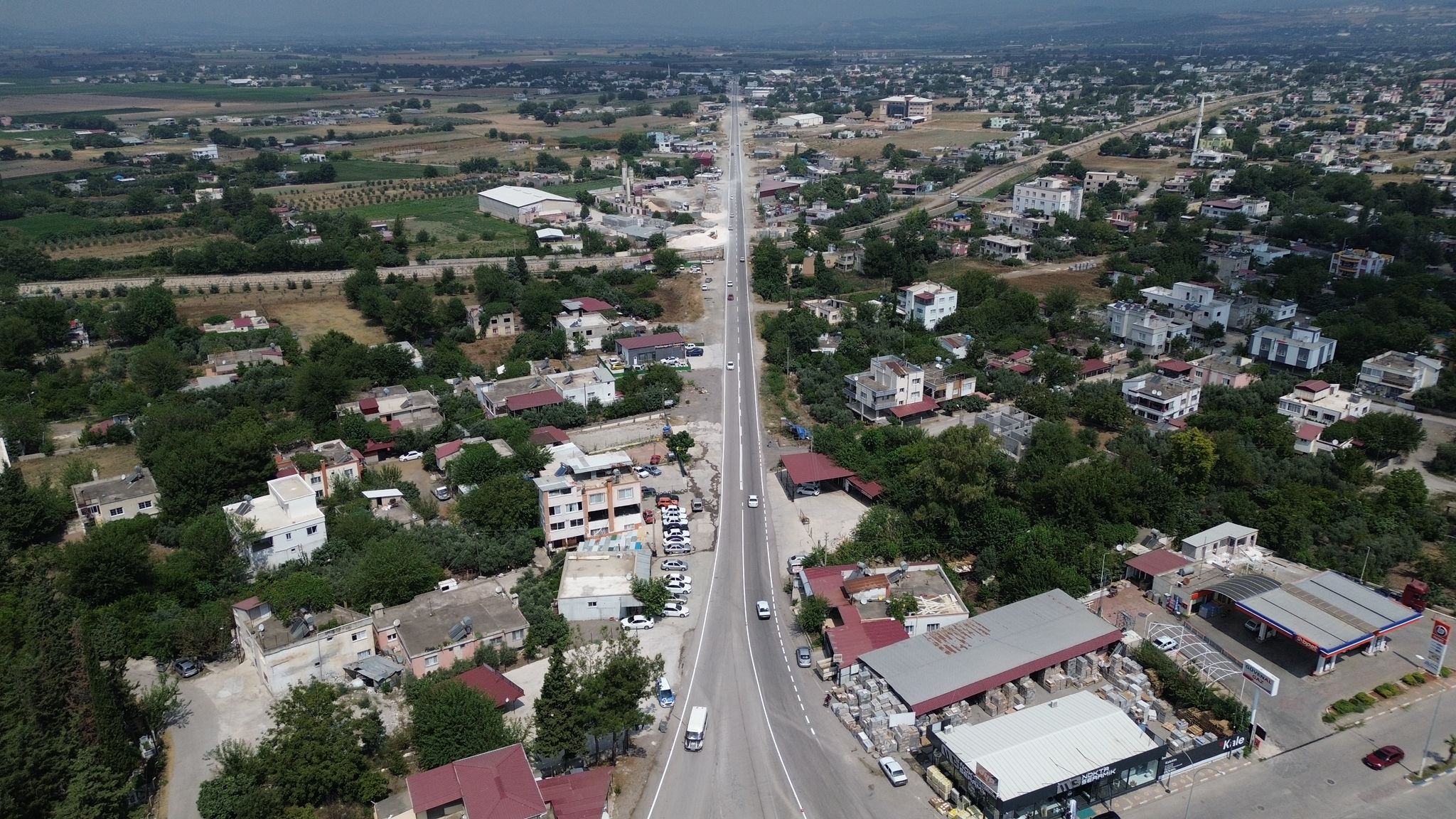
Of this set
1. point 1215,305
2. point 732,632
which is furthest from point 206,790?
point 1215,305

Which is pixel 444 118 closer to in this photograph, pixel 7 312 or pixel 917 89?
pixel 917 89

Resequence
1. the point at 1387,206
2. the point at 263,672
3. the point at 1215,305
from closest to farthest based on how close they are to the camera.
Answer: the point at 263,672, the point at 1215,305, the point at 1387,206

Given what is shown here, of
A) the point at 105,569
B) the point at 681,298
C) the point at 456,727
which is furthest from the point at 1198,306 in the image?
the point at 105,569

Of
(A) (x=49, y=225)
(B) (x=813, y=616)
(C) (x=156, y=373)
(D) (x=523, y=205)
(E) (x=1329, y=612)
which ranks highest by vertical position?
(D) (x=523, y=205)

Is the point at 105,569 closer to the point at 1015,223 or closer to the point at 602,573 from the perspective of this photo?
the point at 602,573

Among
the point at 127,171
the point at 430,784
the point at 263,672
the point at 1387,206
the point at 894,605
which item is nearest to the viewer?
the point at 430,784

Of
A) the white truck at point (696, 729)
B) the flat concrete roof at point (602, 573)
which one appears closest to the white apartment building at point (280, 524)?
the flat concrete roof at point (602, 573)

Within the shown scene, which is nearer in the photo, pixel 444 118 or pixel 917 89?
pixel 444 118
